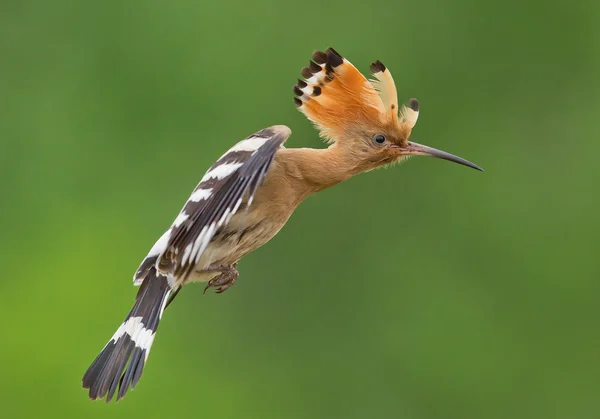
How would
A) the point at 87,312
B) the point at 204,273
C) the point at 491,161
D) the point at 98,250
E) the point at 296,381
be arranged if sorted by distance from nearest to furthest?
the point at 204,273 → the point at 87,312 → the point at 98,250 → the point at 296,381 → the point at 491,161

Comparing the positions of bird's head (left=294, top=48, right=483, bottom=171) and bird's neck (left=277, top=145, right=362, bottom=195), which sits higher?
bird's head (left=294, top=48, right=483, bottom=171)

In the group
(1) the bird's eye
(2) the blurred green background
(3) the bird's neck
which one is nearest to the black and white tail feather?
(3) the bird's neck

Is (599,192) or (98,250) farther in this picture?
(599,192)

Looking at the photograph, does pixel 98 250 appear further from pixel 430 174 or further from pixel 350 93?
pixel 350 93

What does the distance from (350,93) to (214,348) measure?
10.7ft

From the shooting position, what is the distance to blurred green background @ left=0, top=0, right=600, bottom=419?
6086mm

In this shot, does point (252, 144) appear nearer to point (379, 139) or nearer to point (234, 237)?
point (234, 237)

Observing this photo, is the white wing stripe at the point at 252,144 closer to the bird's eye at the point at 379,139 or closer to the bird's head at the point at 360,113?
the bird's head at the point at 360,113

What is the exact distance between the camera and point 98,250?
19.2ft

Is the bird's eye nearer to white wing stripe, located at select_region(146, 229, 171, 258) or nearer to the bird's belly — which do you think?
the bird's belly

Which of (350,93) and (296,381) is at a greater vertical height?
(350,93)

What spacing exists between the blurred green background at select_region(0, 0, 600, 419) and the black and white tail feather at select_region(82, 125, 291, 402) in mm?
2843

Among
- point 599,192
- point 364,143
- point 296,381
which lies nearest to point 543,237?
point 599,192

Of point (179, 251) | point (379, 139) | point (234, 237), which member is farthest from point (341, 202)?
point (179, 251)
